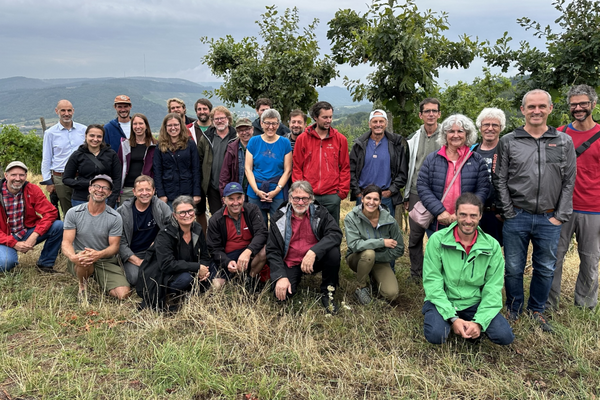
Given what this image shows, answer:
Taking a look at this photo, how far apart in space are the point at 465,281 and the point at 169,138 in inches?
168

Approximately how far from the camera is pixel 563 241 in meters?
4.47

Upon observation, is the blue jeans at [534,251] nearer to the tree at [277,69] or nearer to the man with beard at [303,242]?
the man with beard at [303,242]

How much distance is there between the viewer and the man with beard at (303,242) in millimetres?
4613

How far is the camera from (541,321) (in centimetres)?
418

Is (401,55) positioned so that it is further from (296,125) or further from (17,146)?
(17,146)

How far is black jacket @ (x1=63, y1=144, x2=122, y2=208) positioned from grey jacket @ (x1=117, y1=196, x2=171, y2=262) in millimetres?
674

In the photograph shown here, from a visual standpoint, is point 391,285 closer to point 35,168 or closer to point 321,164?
point 321,164

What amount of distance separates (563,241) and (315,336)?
2989 millimetres

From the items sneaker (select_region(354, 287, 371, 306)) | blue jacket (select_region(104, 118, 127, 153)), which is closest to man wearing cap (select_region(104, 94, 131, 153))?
blue jacket (select_region(104, 118, 127, 153))

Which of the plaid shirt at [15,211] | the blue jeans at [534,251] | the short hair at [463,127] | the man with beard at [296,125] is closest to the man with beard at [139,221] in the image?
the plaid shirt at [15,211]

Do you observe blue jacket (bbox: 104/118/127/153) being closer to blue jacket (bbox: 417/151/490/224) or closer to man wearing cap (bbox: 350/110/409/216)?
man wearing cap (bbox: 350/110/409/216)

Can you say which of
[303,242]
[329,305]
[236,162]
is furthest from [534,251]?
[236,162]

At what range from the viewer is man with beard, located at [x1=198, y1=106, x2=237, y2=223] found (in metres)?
6.12

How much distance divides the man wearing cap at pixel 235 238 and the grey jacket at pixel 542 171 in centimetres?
284
